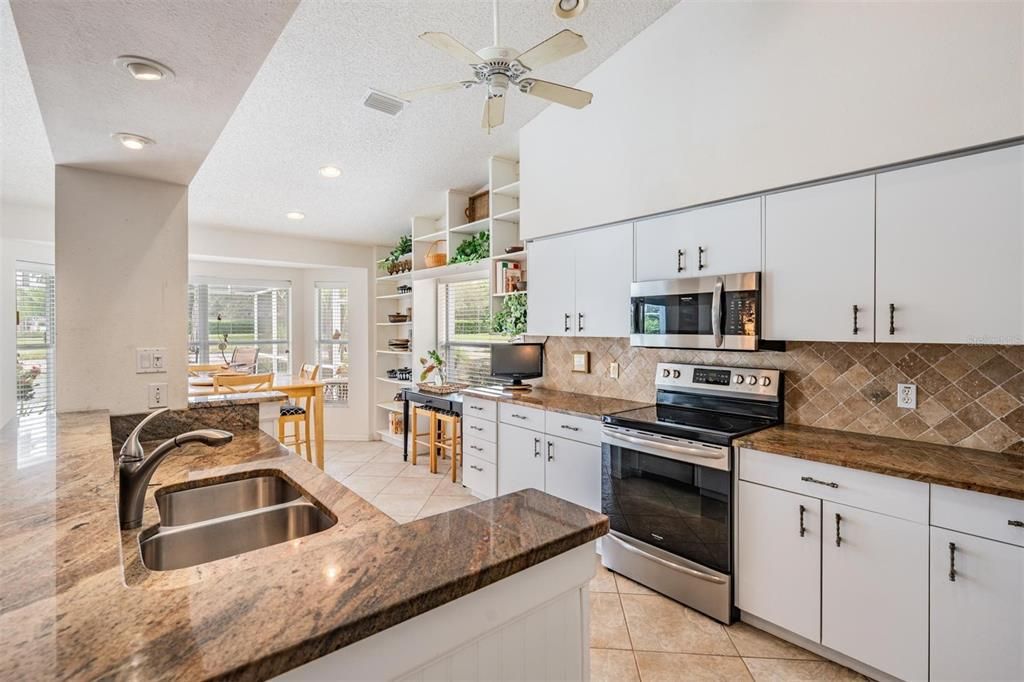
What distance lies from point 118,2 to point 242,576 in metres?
1.35

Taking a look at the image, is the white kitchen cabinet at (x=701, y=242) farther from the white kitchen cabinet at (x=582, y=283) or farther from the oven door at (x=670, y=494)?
the oven door at (x=670, y=494)

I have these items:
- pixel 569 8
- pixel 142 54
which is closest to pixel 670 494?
pixel 569 8

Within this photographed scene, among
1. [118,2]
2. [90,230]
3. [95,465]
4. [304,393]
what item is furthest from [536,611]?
[304,393]

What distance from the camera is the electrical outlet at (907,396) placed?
2.21 metres

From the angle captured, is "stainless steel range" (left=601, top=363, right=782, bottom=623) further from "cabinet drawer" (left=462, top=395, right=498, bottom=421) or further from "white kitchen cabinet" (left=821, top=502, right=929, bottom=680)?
"cabinet drawer" (left=462, top=395, right=498, bottom=421)

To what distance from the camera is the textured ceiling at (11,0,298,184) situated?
1188mm

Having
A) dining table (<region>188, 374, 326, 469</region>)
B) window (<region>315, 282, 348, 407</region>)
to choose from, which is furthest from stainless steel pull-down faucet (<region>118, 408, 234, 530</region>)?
window (<region>315, 282, 348, 407</region>)

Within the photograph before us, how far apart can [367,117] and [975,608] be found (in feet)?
13.3

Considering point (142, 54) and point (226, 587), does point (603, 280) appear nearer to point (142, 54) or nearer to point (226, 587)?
point (142, 54)

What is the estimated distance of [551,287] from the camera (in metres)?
3.63

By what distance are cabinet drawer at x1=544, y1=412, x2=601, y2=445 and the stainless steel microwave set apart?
59 centimetres

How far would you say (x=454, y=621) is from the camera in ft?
2.35

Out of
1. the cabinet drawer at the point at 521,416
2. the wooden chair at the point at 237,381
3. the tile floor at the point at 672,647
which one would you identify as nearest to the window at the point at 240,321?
the wooden chair at the point at 237,381

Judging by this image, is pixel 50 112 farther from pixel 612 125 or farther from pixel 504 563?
pixel 612 125
